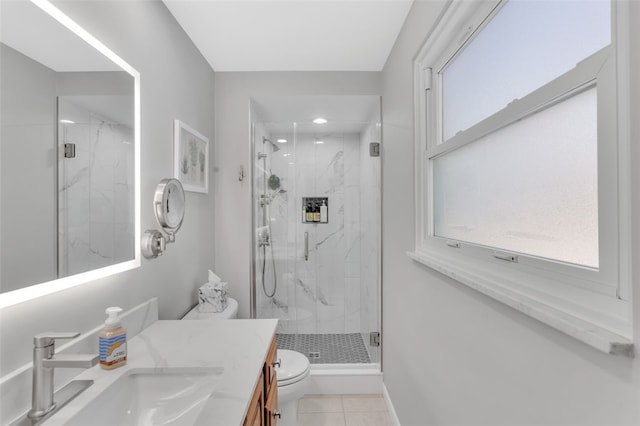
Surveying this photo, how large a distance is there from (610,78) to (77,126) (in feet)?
4.46

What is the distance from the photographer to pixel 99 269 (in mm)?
1118

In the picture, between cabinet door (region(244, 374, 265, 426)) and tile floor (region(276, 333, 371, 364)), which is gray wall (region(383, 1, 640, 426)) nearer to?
tile floor (region(276, 333, 371, 364))

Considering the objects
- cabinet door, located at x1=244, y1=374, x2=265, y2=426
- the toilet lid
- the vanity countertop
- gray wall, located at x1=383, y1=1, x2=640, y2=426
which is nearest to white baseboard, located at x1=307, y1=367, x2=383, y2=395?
gray wall, located at x1=383, y1=1, x2=640, y2=426

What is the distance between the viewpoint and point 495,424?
0.88 m

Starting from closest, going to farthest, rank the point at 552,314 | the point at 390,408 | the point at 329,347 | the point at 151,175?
1. the point at 552,314
2. the point at 151,175
3. the point at 390,408
4. the point at 329,347

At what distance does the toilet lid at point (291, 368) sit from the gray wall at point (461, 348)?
59cm

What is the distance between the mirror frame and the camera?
0.82 m

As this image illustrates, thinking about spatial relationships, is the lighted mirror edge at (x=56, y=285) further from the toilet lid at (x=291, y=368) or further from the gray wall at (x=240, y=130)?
the gray wall at (x=240, y=130)

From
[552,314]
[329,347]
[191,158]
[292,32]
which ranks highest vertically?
[292,32]

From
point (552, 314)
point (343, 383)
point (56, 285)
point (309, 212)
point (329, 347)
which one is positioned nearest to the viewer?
point (552, 314)

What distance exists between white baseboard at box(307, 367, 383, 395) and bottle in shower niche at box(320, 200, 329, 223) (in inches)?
50.7

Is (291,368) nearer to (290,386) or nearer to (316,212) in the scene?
(290,386)

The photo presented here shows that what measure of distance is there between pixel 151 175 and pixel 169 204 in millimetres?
157

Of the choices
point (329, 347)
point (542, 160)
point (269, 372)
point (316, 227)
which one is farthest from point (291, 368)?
point (542, 160)
